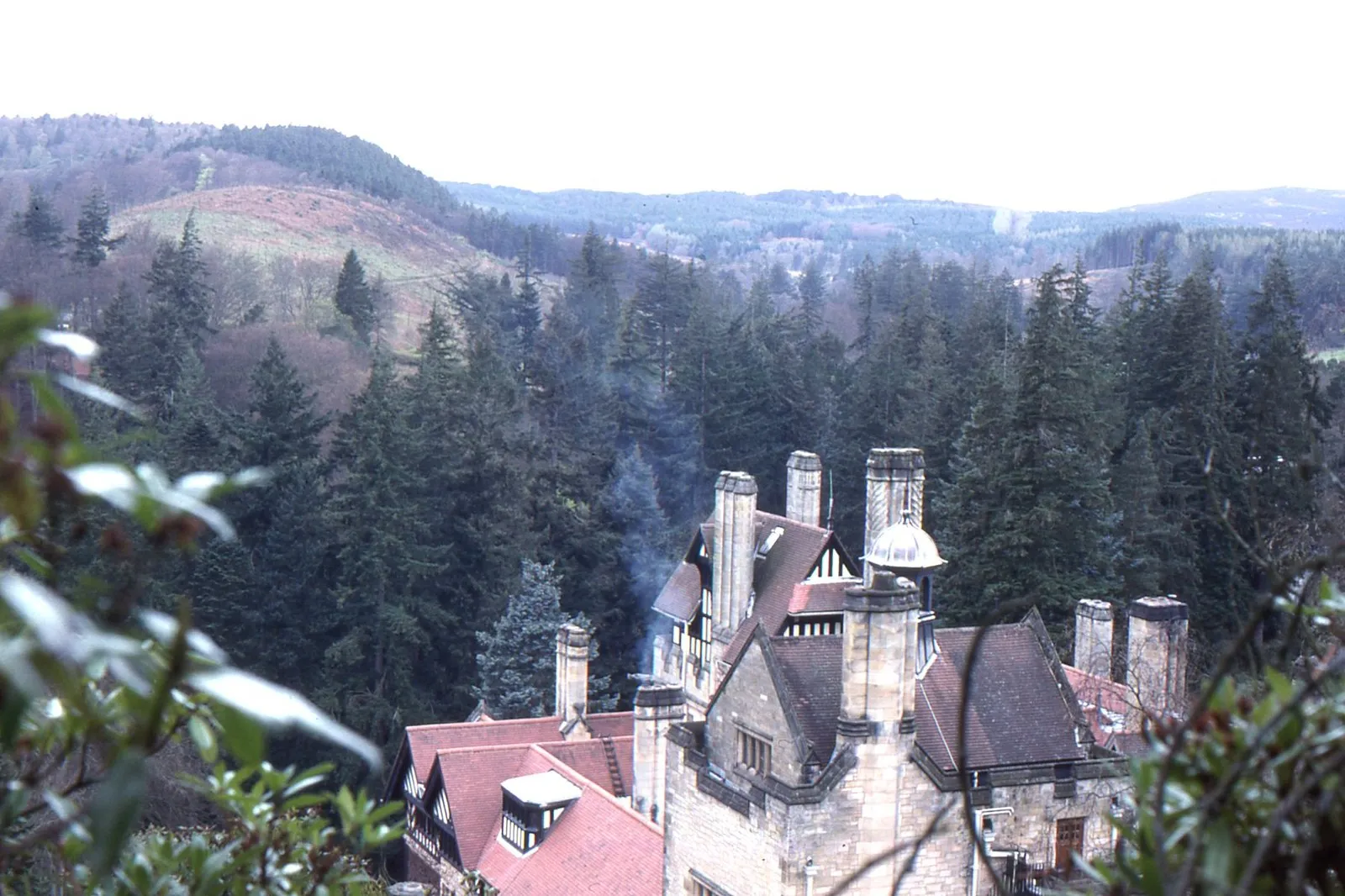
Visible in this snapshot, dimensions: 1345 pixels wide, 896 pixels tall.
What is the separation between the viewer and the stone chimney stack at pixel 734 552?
2611 cm

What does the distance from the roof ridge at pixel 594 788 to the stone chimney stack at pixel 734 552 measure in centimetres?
426

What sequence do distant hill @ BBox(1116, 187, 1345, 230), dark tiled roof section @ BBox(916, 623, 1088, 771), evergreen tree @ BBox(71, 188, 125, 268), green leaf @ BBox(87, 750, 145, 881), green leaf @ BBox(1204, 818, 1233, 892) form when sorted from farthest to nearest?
distant hill @ BBox(1116, 187, 1345, 230), evergreen tree @ BBox(71, 188, 125, 268), dark tiled roof section @ BBox(916, 623, 1088, 771), green leaf @ BBox(1204, 818, 1233, 892), green leaf @ BBox(87, 750, 145, 881)

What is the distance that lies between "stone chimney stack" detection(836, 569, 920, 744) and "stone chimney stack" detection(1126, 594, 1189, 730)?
20.5 ft

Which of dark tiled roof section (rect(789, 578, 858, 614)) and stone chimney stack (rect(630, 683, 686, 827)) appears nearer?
stone chimney stack (rect(630, 683, 686, 827))

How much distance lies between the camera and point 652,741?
22.2 meters

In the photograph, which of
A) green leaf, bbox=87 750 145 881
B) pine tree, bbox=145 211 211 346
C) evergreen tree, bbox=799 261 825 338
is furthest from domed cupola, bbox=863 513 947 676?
evergreen tree, bbox=799 261 825 338

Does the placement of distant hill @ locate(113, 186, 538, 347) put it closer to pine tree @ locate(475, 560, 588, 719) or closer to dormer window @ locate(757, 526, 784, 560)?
pine tree @ locate(475, 560, 588, 719)

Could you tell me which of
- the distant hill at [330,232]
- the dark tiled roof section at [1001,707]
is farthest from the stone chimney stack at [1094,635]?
the distant hill at [330,232]

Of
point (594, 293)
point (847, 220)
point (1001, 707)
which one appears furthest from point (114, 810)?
point (847, 220)

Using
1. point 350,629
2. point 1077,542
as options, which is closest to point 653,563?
point 350,629

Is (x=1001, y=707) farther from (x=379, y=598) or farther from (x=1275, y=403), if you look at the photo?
(x=1275, y=403)

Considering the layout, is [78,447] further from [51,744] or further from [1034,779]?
[1034,779]

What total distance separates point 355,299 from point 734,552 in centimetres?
3274

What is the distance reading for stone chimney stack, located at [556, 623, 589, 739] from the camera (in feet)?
87.6
